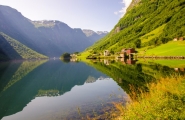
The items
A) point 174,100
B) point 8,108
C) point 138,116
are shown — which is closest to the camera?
point 138,116

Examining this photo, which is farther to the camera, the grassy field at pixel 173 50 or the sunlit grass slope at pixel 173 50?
the grassy field at pixel 173 50

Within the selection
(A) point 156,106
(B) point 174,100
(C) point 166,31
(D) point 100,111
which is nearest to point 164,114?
(A) point 156,106

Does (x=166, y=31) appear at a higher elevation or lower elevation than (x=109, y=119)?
higher

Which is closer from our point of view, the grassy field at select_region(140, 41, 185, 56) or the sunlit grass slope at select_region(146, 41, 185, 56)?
the sunlit grass slope at select_region(146, 41, 185, 56)

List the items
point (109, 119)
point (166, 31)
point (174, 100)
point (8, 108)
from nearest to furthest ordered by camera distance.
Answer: point (174, 100) → point (109, 119) → point (8, 108) → point (166, 31)

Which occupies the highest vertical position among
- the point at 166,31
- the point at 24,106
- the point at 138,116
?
the point at 166,31

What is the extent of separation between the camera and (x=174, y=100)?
14.7m

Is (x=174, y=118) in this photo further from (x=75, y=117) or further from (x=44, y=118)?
(x=44, y=118)

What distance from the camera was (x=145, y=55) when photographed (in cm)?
15125

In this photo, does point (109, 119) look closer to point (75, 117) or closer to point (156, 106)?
point (75, 117)

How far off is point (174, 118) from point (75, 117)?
13.9 metres

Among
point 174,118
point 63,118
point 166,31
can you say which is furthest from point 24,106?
point 166,31

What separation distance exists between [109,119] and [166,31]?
188 m

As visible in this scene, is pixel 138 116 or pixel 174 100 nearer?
pixel 138 116
